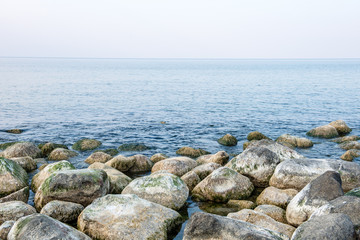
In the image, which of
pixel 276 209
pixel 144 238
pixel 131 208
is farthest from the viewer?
pixel 276 209

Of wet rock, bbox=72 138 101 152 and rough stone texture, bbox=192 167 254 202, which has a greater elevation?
rough stone texture, bbox=192 167 254 202

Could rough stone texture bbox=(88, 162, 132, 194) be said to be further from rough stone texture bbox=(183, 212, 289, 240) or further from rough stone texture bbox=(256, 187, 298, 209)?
rough stone texture bbox=(183, 212, 289, 240)

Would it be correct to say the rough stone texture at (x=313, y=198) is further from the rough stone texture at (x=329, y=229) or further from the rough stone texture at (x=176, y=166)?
the rough stone texture at (x=176, y=166)

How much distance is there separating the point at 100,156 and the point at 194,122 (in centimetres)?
1329

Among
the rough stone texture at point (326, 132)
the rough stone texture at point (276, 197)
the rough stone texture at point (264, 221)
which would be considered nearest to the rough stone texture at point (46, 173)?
the rough stone texture at point (264, 221)

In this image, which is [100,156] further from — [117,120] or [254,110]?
[254,110]

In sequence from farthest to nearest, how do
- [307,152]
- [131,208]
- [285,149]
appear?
→ [307,152] < [285,149] < [131,208]

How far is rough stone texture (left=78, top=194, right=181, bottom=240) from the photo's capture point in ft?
30.7

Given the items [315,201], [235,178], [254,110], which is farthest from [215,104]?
[315,201]

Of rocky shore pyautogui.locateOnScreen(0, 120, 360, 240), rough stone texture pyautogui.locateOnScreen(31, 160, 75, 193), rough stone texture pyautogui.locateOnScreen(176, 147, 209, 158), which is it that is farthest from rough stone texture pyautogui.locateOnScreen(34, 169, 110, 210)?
rough stone texture pyautogui.locateOnScreen(176, 147, 209, 158)

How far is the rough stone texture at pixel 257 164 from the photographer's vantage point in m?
14.3

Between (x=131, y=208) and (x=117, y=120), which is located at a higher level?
(x=131, y=208)

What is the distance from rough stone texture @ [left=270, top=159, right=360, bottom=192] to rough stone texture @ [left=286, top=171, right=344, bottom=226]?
2303 mm

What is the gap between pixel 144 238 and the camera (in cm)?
923
